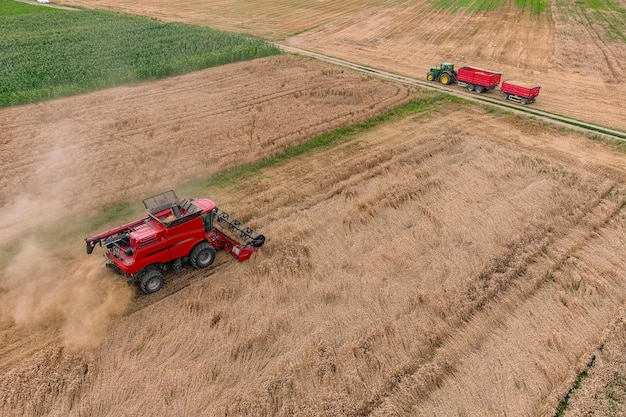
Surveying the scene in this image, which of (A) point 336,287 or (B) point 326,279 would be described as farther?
(B) point 326,279

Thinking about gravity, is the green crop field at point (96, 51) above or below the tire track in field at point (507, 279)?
below

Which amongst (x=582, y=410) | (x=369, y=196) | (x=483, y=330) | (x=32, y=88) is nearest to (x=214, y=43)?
(x=32, y=88)

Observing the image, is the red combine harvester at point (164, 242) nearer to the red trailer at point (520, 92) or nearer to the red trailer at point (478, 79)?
the red trailer at point (520, 92)

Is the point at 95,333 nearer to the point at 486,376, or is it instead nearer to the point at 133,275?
the point at 133,275

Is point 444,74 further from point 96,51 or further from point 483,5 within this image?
point 483,5

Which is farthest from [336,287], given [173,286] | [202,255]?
[173,286]

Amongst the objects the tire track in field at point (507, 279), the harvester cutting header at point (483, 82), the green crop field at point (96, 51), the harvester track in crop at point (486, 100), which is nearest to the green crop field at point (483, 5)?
the harvester track in crop at point (486, 100)

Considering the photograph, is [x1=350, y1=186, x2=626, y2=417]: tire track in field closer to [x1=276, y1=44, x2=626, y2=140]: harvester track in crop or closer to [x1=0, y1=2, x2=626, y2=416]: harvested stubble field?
[x1=0, y1=2, x2=626, y2=416]: harvested stubble field
